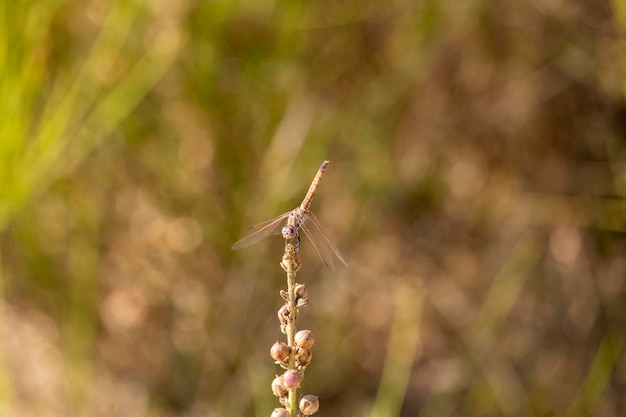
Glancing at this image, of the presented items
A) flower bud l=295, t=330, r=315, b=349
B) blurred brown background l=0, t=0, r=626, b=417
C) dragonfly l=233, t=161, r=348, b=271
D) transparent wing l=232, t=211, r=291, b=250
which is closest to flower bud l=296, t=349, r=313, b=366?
flower bud l=295, t=330, r=315, b=349

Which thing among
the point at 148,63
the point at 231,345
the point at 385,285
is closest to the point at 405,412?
the point at 385,285

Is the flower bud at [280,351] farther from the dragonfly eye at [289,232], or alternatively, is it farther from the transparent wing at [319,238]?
the transparent wing at [319,238]

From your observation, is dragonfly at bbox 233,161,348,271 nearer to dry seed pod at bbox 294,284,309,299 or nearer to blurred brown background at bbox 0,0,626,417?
dry seed pod at bbox 294,284,309,299

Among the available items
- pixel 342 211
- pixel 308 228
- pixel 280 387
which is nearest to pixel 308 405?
pixel 280 387

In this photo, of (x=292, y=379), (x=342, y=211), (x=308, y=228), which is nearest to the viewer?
(x=292, y=379)

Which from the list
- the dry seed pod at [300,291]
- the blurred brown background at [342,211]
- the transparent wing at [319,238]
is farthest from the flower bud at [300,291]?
the blurred brown background at [342,211]

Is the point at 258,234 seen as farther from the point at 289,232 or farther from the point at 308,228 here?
the point at 289,232

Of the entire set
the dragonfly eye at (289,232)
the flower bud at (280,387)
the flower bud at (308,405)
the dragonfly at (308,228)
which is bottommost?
the flower bud at (308,405)

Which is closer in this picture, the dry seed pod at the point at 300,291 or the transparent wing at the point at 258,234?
Answer: the dry seed pod at the point at 300,291
